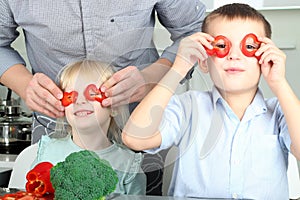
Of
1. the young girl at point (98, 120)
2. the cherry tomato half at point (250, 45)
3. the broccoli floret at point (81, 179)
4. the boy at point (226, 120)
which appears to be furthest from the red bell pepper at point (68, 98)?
the cherry tomato half at point (250, 45)

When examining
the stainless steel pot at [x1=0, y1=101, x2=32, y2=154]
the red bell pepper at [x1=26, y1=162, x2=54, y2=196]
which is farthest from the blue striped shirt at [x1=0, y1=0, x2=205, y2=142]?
the stainless steel pot at [x1=0, y1=101, x2=32, y2=154]

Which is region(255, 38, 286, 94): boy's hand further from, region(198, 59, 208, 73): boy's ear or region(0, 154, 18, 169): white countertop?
region(0, 154, 18, 169): white countertop

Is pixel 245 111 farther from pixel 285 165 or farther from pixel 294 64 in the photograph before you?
pixel 294 64

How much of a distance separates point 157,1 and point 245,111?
0.41m

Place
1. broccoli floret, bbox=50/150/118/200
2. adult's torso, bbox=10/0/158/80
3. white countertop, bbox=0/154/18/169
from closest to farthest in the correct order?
broccoli floret, bbox=50/150/118/200
adult's torso, bbox=10/0/158/80
white countertop, bbox=0/154/18/169

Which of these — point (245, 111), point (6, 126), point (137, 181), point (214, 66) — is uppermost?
point (214, 66)

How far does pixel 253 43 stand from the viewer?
1112 mm

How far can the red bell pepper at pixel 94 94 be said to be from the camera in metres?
1.18

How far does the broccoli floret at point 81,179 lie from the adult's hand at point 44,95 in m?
0.29

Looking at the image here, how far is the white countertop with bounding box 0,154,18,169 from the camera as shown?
196 cm

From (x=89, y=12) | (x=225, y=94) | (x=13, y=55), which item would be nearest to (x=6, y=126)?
(x=13, y=55)

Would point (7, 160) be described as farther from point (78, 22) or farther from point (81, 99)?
point (81, 99)

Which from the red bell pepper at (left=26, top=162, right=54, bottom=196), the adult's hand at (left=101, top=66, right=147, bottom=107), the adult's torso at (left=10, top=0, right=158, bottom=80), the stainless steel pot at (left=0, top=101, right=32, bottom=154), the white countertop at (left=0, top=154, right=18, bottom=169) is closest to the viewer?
the red bell pepper at (left=26, top=162, right=54, bottom=196)

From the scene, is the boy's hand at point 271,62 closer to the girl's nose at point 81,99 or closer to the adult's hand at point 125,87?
the adult's hand at point 125,87
